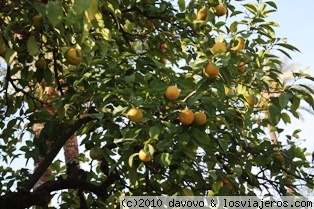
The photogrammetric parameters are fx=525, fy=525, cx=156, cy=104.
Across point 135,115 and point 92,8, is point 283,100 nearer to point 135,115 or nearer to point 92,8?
point 135,115

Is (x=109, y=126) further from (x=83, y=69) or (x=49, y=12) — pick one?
(x=49, y=12)

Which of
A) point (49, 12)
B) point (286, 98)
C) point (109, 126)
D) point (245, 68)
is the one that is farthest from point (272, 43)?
point (49, 12)

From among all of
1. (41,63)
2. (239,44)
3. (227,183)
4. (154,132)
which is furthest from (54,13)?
(227,183)

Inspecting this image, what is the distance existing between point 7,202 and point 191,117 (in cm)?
137

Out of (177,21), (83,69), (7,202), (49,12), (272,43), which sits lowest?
(7,202)

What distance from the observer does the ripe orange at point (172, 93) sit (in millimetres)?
2430

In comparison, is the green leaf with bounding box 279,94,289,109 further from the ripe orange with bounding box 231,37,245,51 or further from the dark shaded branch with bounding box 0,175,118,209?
the dark shaded branch with bounding box 0,175,118,209

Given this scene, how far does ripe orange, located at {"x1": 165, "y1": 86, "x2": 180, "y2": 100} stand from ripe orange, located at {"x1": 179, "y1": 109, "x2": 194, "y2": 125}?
9 centimetres

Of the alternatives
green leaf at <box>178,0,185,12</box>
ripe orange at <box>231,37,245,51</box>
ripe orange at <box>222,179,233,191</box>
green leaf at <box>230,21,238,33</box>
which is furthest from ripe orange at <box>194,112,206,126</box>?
green leaf at <box>178,0,185,12</box>

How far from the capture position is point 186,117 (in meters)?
2.36

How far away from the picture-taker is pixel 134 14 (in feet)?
12.1

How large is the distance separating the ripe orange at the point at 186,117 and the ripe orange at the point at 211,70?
0.20m

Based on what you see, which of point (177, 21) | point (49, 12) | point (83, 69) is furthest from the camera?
point (177, 21)

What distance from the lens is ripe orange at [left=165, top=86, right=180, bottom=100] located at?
2430mm
